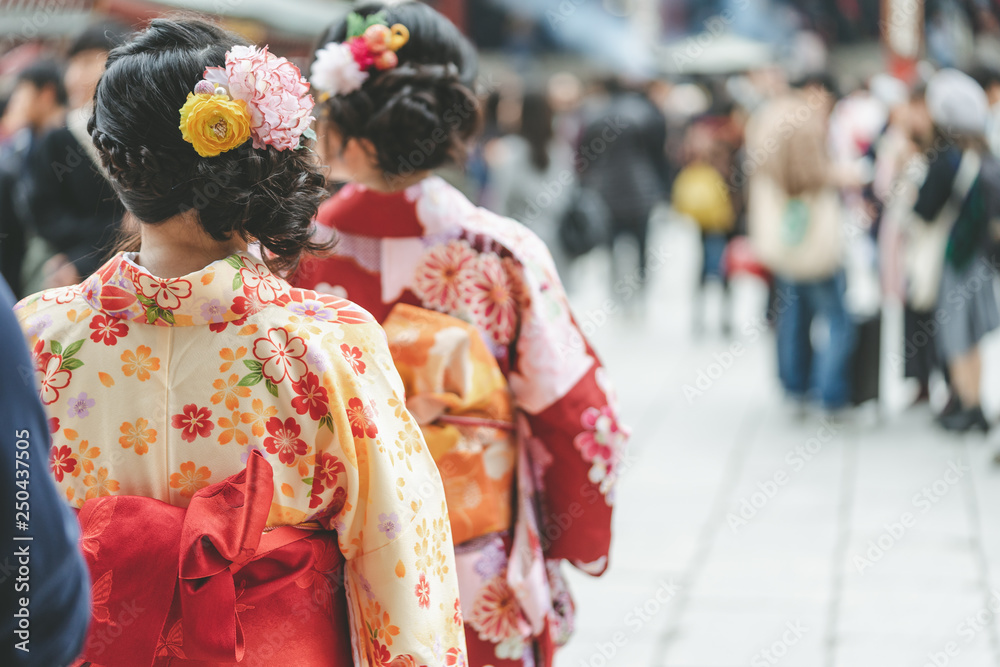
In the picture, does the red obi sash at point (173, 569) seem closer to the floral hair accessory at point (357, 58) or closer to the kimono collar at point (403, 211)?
the kimono collar at point (403, 211)

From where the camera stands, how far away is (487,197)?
33.5ft

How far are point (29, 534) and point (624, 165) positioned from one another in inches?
293

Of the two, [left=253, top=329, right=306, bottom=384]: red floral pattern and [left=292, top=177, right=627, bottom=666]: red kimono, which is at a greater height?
[left=253, top=329, right=306, bottom=384]: red floral pattern

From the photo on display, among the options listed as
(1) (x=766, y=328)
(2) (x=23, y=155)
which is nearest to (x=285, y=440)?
(2) (x=23, y=155)

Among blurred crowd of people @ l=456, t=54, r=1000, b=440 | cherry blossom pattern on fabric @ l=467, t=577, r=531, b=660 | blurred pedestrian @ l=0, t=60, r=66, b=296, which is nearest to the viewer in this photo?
cherry blossom pattern on fabric @ l=467, t=577, r=531, b=660

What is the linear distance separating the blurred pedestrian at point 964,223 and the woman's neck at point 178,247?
171 inches

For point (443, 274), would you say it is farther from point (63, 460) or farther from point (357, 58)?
point (63, 460)

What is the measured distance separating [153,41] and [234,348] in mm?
419

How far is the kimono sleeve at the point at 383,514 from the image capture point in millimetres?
1367

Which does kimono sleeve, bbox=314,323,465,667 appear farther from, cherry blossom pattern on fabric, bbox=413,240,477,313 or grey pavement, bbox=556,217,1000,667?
grey pavement, bbox=556,217,1000,667

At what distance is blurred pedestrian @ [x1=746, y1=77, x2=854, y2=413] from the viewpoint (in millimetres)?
5465

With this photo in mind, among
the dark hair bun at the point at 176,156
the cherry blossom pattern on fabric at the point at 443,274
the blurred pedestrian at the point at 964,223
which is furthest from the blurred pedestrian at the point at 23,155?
the blurred pedestrian at the point at 964,223

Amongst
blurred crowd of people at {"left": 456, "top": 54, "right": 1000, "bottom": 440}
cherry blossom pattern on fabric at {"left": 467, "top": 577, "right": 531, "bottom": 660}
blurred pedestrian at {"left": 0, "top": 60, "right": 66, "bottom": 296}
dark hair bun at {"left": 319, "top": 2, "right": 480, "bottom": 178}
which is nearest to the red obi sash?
cherry blossom pattern on fabric at {"left": 467, "top": 577, "right": 531, "bottom": 660}

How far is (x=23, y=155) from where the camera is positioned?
171 inches
